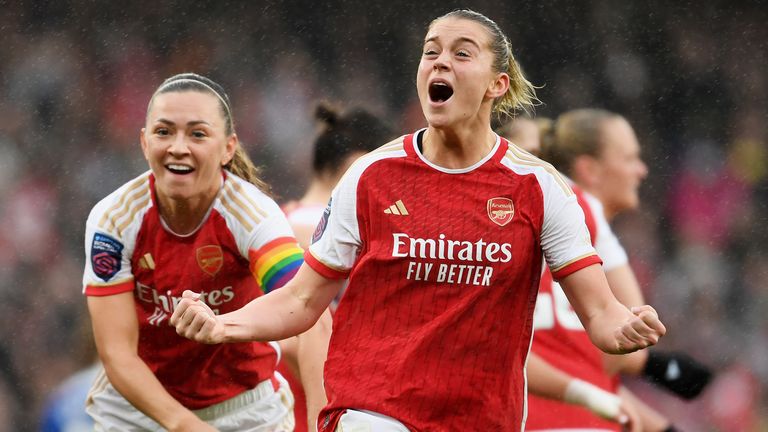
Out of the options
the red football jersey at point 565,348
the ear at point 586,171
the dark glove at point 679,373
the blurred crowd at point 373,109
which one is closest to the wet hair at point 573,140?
the ear at point 586,171

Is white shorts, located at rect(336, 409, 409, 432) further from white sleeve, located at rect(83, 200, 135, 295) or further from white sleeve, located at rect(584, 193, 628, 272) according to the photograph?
white sleeve, located at rect(584, 193, 628, 272)

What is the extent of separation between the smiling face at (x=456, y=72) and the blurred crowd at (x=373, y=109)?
6.69 metres

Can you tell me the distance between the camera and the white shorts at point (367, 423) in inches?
132

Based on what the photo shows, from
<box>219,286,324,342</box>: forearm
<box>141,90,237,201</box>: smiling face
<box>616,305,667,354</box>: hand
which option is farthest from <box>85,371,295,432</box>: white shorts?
<box>616,305,667,354</box>: hand

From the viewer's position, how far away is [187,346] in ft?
14.5

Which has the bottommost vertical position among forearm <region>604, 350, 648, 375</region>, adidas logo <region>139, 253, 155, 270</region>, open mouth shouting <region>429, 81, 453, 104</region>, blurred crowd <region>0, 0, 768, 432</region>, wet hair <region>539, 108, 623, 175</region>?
forearm <region>604, 350, 648, 375</region>

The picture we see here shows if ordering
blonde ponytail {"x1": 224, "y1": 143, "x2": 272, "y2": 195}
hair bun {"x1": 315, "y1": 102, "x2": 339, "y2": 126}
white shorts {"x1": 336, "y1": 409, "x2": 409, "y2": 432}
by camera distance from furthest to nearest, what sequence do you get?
1. hair bun {"x1": 315, "y1": 102, "x2": 339, "y2": 126}
2. blonde ponytail {"x1": 224, "y1": 143, "x2": 272, "y2": 195}
3. white shorts {"x1": 336, "y1": 409, "x2": 409, "y2": 432}

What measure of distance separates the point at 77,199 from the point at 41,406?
180 centimetres

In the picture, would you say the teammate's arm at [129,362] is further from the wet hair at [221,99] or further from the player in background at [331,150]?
the player in background at [331,150]

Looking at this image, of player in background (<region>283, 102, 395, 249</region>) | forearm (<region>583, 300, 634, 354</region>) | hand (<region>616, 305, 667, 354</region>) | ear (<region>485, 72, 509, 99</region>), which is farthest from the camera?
player in background (<region>283, 102, 395, 249</region>)

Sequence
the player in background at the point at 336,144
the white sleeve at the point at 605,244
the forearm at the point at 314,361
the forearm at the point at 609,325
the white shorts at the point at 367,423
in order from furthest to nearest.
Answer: the player in background at the point at 336,144 < the white sleeve at the point at 605,244 < the forearm at the point at 314,361 < the white shorts at the point at 367,423 < the forearm at the point at 609,325

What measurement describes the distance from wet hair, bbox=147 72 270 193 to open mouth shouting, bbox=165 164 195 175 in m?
0.22

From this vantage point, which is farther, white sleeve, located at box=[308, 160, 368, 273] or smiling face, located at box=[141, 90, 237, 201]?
smiling face, located at box=[141, 90, 237, 201]

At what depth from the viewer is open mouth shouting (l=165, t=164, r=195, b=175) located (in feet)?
13.9
